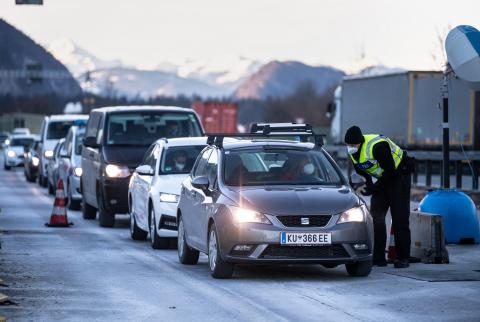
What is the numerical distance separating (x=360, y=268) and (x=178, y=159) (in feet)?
20.3

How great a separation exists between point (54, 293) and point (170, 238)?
6076mm

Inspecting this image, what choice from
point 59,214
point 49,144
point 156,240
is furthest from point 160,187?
point 49,144

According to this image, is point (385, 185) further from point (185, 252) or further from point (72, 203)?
point (72, 203)

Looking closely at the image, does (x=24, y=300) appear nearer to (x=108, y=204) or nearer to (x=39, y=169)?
(x=108, y=204)

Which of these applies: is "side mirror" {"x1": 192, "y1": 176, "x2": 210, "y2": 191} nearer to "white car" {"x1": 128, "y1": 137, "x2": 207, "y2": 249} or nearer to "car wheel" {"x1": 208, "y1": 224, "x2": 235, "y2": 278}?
"car wheel" {"x1": 208, "y1": 224, "x2": 235, "y2": 278}

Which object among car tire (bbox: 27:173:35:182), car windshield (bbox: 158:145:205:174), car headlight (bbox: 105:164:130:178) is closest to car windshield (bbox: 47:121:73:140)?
car tire (bbox: 27:173:35:182)

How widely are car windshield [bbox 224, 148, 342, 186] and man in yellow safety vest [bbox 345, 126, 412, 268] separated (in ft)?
1.70

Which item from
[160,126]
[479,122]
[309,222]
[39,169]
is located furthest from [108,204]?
[479,122]

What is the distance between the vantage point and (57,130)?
137 ft

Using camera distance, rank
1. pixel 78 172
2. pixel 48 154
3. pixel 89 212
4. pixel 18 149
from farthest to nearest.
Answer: pixel 18 149 → pixel 48 154 → pixel 78 172 → pixel 89 212

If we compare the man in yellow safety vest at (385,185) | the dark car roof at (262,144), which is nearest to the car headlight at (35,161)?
the dark car roof at (262,144)

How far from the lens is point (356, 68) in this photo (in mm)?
150125

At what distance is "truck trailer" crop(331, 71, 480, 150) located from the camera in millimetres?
45706

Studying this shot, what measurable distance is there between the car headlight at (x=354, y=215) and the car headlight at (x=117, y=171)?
9.24 metres
